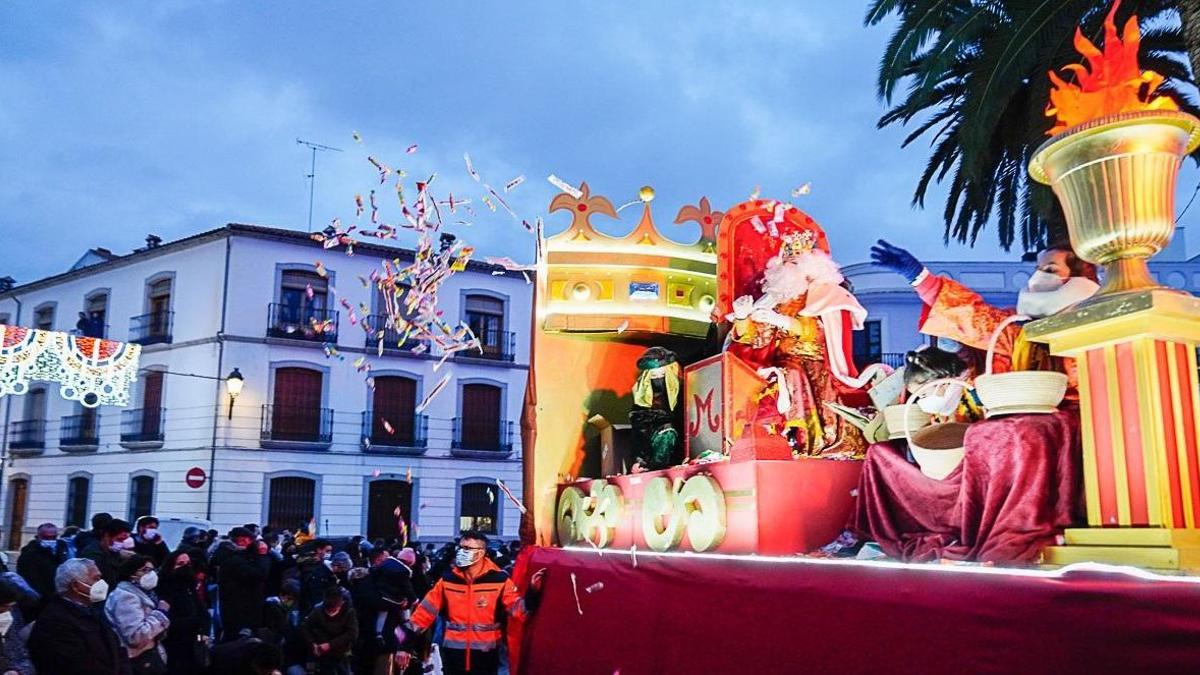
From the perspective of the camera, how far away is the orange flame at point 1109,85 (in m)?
3.85

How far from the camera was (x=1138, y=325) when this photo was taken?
12.1 feet

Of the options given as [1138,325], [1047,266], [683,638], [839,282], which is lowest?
[683,638]

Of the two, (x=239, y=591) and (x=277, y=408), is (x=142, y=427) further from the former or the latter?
(x=239, y=591)

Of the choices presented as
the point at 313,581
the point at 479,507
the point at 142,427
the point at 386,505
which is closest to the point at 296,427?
the point at 386,505

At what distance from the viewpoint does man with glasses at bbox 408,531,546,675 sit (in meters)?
7.10

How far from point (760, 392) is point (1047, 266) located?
8.77 ft

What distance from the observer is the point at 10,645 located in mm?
6156

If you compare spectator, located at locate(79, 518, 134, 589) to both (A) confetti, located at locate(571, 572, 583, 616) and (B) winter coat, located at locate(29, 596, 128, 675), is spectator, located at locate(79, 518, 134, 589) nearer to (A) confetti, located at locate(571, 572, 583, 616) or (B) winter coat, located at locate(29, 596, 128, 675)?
(B) winter coat, located at locate(29, 596, 128, 675)

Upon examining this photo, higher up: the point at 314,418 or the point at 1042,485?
the point at 314,418

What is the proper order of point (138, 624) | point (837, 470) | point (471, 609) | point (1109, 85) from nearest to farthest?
point (1109, 85) < point (837, 470) < point (138, 624) < point (471, 609)

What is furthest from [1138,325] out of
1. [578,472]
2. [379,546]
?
[379,546]

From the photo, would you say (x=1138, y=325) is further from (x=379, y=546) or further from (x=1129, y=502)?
(x=379, y=546)

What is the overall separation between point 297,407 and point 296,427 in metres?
0.61

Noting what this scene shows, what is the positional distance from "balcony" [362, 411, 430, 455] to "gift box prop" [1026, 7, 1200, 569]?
2834 cm
